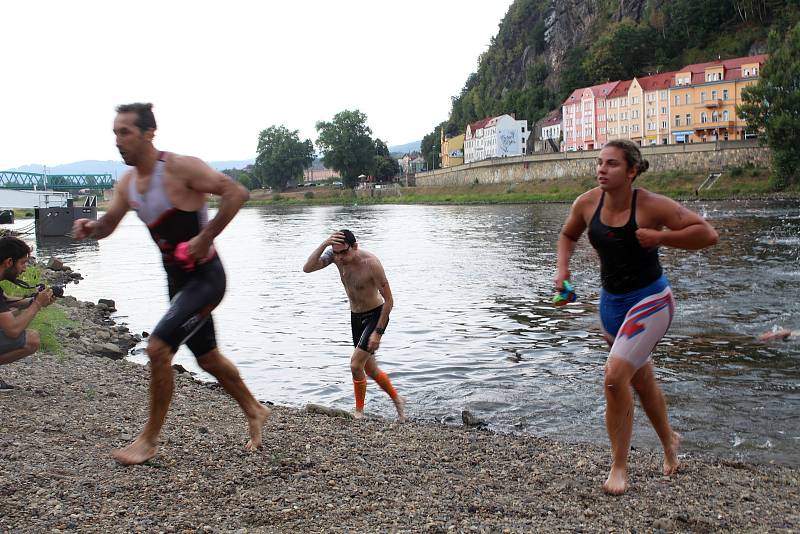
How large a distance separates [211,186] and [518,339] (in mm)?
11215

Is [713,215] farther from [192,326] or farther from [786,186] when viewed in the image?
[192,326]

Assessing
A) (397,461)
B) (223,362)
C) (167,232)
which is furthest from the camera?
(397,461)

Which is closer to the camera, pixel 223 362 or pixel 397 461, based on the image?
pixel 223 362

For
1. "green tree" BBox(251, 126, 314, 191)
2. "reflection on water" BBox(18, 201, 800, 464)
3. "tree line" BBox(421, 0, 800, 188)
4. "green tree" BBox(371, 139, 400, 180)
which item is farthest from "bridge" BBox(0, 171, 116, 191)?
"reflection on water" BBox(18, 201, 800, 464)

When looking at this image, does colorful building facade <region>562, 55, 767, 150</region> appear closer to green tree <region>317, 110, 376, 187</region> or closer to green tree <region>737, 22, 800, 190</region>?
green tree <region>737, 22, 800, 190</region>

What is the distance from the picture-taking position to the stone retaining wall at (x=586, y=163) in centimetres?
8012

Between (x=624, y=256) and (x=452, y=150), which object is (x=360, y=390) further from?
(x=452, y=150)

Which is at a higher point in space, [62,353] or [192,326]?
[192,326]

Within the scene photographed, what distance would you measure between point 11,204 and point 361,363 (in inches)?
2256

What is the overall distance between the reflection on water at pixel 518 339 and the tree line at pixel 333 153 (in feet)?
407

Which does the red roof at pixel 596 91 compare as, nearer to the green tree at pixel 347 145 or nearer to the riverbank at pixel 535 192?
the riverbank at pixel 535 192

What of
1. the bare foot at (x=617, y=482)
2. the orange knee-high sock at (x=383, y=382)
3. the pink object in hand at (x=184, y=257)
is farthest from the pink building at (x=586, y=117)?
the pink object in hand at (x=184, y=257)

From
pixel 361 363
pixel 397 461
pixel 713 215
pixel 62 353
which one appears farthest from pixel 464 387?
pixel 713 215

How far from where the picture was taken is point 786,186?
2712 inches
